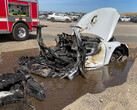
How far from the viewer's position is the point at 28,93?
372cm

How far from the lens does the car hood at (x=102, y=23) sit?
5664 millimetres

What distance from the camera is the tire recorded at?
395 inches

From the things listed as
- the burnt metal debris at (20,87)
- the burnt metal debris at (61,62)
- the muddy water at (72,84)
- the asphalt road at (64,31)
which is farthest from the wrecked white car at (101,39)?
the asphalt road at (64,31)

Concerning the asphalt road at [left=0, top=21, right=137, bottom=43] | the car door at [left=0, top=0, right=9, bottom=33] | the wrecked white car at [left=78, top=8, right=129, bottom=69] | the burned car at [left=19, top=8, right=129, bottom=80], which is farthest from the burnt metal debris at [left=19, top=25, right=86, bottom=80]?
the asphalt road at [left=0, top=21, right=137, bottom=43]

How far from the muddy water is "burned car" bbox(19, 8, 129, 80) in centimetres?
25

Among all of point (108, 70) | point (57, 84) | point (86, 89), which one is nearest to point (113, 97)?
point (86, 89)

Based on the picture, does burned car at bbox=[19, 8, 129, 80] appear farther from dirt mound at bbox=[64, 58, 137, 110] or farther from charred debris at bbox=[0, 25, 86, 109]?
dirt mound at bbox=[64, 58, 137, 110]

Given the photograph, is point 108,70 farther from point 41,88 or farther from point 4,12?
point 4,12

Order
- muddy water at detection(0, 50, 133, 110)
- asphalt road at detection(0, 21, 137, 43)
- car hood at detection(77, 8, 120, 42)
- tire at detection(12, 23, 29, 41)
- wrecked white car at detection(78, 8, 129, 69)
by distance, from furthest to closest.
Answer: asphalt road at detection(0, 21, 137, 43), tire at detection(12, 23, 29, 41), car hood at detection(77, 8, 120, 42), wrecked white car at detection(78, 8, 129, 69), muddy water at detection(0, 50, 133, 110)

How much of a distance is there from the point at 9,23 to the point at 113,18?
22.1ft

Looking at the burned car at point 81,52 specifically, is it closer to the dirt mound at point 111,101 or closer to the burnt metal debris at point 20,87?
the burnt metal debris at point 20,87

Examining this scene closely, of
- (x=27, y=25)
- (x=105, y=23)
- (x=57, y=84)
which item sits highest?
(x=105, y=23)

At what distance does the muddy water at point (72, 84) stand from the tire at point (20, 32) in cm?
382

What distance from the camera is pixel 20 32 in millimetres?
10445
